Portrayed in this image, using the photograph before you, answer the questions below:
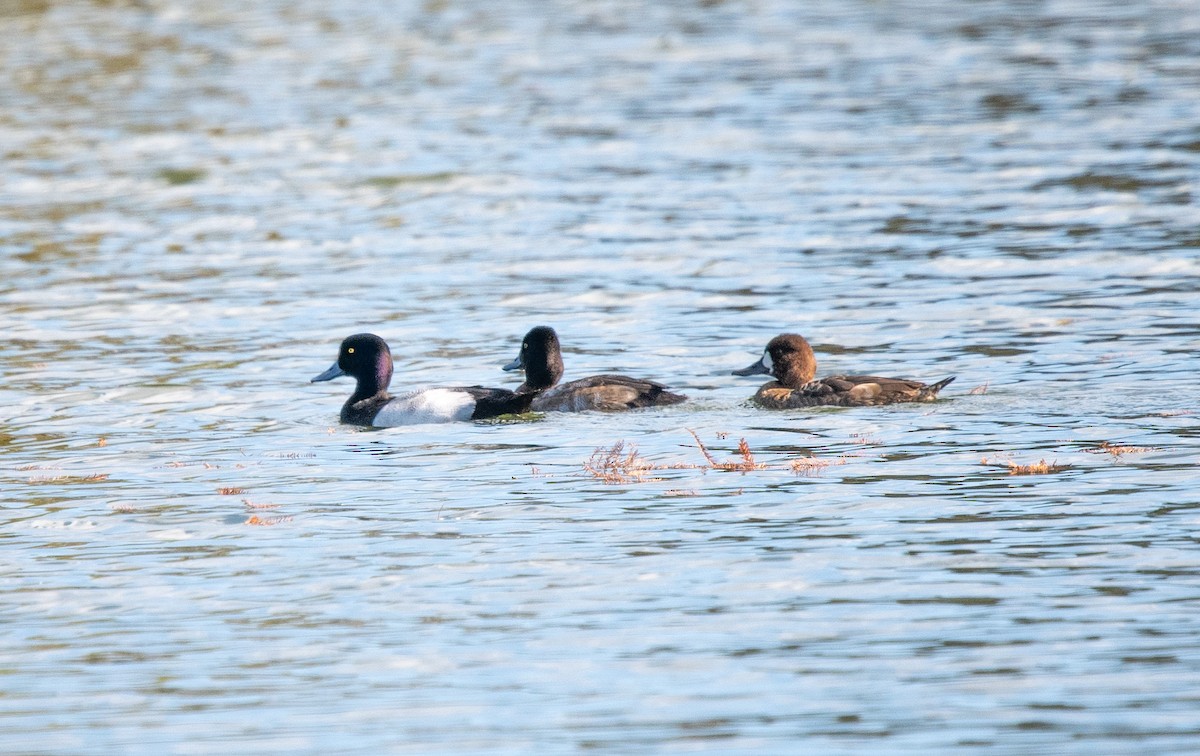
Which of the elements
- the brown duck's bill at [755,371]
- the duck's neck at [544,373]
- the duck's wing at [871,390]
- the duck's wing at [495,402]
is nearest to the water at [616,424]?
the duck's wing at [871,390]

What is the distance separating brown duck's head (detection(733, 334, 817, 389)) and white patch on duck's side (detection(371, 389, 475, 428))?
2.54 metres

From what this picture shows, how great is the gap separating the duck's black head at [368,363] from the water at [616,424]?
1.54 feet

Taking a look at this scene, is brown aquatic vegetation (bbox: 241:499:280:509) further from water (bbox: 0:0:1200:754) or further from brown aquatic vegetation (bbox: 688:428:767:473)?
brown aquatic vegetation (bbox: 688:428:767:473)

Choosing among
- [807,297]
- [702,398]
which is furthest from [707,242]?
[702,398]

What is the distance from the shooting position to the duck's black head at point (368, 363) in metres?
16.9

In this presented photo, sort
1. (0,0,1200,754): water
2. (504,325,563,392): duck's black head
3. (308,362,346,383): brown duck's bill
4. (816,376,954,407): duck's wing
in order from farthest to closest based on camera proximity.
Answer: (308,362,346,383): brown duck's bill
(504,325,563,392): duck's black head
(816,376,954,407): duck's wing
(0,0,1200,754): water

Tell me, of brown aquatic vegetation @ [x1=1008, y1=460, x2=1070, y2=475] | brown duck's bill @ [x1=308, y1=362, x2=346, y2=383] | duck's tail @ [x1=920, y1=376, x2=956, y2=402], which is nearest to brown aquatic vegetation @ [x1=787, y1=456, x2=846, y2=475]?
brown aquatic vegetation @ [x1=1008, y1=460, x2=1070, y2=475]

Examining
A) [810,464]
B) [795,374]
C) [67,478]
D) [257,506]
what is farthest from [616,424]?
[67,478]

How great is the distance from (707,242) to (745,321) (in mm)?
4933

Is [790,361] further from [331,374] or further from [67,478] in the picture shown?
[67,478]

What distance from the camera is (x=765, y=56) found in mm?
44031

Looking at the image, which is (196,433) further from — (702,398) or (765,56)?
(765,56)

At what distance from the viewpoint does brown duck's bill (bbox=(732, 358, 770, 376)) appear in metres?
16.6

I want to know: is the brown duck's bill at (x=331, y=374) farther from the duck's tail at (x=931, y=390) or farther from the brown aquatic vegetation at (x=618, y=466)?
the duck's tail at (x=931, y=390)
